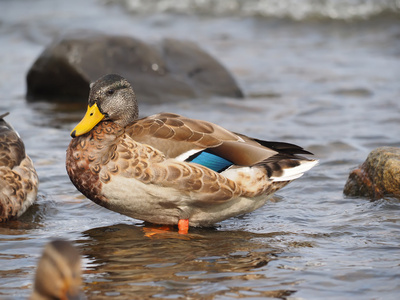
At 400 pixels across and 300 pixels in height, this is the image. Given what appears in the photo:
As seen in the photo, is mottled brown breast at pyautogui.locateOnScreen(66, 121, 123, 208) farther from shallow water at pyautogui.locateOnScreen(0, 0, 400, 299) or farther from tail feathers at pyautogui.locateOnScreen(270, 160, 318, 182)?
tail feathers at pyautogui.locateOnScreen(270, 160, 318, 182)

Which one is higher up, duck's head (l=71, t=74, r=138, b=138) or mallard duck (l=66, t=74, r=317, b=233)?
duck's head (l=71, t=74, r=138, b=138)

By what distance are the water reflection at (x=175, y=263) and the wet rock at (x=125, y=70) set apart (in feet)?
16.2

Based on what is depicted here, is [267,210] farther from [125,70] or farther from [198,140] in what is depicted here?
[125,70]

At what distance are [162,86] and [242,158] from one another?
5.27m

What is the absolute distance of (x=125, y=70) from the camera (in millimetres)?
10844

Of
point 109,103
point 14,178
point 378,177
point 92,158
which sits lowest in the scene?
point 14,178

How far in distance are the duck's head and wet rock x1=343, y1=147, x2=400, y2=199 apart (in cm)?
236

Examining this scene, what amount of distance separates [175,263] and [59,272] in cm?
187

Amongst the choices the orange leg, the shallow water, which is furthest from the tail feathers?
the orange leg

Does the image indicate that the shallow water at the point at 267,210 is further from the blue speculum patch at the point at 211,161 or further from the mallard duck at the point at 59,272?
the mallard duck at the point at 59,272

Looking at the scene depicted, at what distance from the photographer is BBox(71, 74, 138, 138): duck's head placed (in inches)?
230

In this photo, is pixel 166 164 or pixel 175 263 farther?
pixel 166 164

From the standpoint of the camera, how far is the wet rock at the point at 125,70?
10.8 m

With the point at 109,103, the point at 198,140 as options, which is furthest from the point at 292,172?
the point at 109,103
